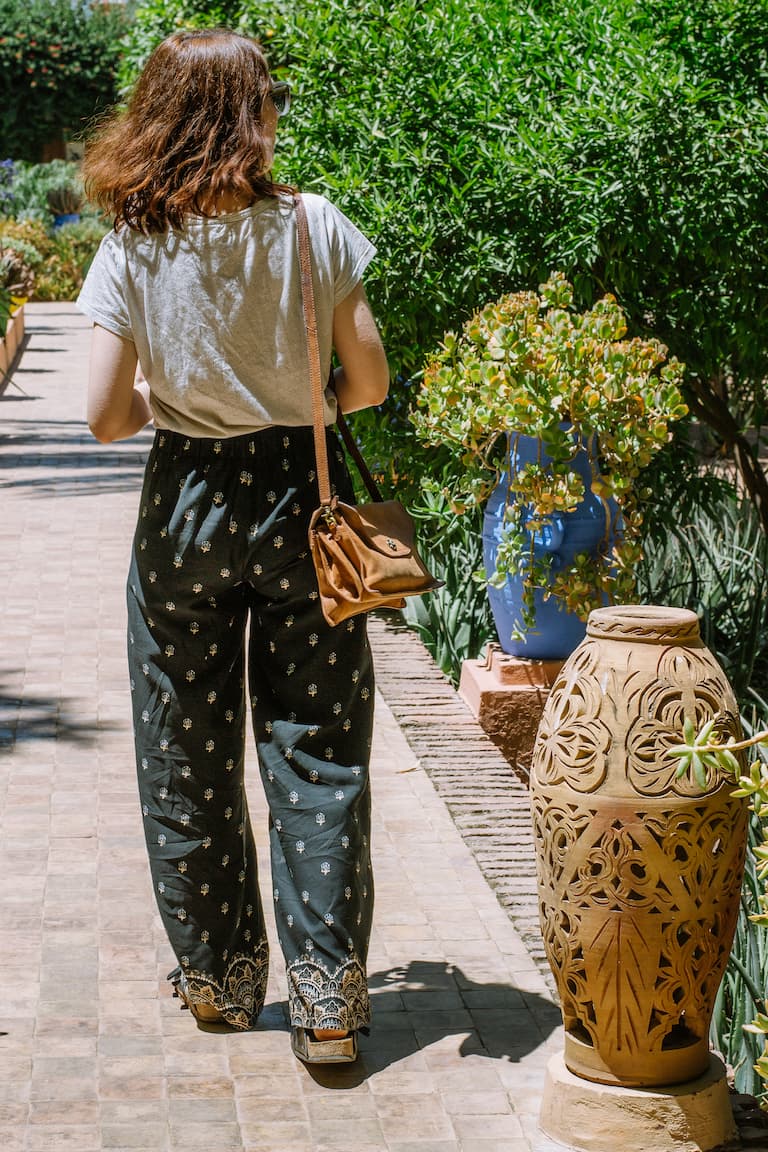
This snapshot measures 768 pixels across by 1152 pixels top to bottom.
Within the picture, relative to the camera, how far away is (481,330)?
544cm

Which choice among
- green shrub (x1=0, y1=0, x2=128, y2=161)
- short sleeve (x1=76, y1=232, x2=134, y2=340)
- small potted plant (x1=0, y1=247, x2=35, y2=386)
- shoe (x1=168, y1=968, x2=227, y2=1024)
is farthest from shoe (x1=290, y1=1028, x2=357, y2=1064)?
green shrub (x1=0, y1=0, x2=128, y2=161)

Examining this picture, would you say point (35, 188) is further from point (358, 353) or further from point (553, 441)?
point (358, 353)

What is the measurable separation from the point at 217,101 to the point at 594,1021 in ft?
6.13

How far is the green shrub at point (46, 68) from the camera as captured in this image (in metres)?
42.1

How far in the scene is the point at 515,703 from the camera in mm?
5637

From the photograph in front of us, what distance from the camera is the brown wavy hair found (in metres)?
2.98

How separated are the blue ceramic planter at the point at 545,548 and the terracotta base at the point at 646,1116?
2.69 m

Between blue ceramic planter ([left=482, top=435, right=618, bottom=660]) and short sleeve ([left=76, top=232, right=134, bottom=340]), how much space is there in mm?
2528

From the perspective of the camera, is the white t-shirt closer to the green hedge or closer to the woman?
the woman

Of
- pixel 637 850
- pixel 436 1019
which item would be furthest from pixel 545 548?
pixel 637 850

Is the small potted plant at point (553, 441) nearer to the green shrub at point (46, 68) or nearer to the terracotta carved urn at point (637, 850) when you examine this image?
the terracotta carved urn at point (637, 850)

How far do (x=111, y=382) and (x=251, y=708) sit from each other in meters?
0.72

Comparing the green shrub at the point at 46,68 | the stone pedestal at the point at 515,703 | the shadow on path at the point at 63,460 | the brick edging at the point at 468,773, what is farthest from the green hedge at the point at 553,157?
the green shrub at the point at 46,68

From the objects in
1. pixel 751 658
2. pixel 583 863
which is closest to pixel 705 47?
pixel 751 658
